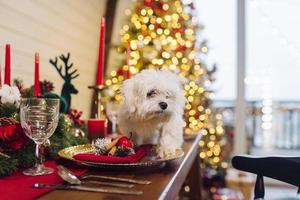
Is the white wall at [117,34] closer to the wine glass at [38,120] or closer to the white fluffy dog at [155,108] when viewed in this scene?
the white fluffy dog at [155,108]

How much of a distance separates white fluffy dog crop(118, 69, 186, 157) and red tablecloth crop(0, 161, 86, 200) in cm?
26

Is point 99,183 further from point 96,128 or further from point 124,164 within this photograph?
point 96,128

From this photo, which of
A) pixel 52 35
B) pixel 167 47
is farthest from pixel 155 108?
pixel 167 47

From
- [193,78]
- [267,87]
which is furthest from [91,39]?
[267,87]

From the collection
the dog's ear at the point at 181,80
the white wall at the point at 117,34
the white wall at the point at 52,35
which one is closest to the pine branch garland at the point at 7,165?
the dog's ear at the point at 181,80

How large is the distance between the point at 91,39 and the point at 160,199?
231 cm

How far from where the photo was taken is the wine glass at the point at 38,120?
91cm

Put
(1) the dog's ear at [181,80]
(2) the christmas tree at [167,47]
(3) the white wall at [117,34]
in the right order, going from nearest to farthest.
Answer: (1) the dog's ear at [181,80], (2) the christmas tree at [167,47], (3) the white wall at [117,34]

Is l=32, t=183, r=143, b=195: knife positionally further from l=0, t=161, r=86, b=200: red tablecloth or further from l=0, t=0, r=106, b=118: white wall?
l=0, t=0, r=106, b=118: white wall

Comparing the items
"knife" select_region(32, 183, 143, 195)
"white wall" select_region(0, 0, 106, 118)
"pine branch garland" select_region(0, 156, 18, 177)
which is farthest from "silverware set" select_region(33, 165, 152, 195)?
"white wall" select_region(0, 0, 106, 118)

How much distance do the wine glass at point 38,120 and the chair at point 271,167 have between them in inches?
22.9

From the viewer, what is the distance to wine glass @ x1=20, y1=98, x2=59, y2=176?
909 mm

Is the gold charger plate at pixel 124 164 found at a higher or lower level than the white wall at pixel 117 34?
lower

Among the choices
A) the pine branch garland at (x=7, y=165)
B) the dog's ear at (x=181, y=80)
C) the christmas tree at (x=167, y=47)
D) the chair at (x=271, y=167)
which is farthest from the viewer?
the christmas tree at (x=167, y=47)
